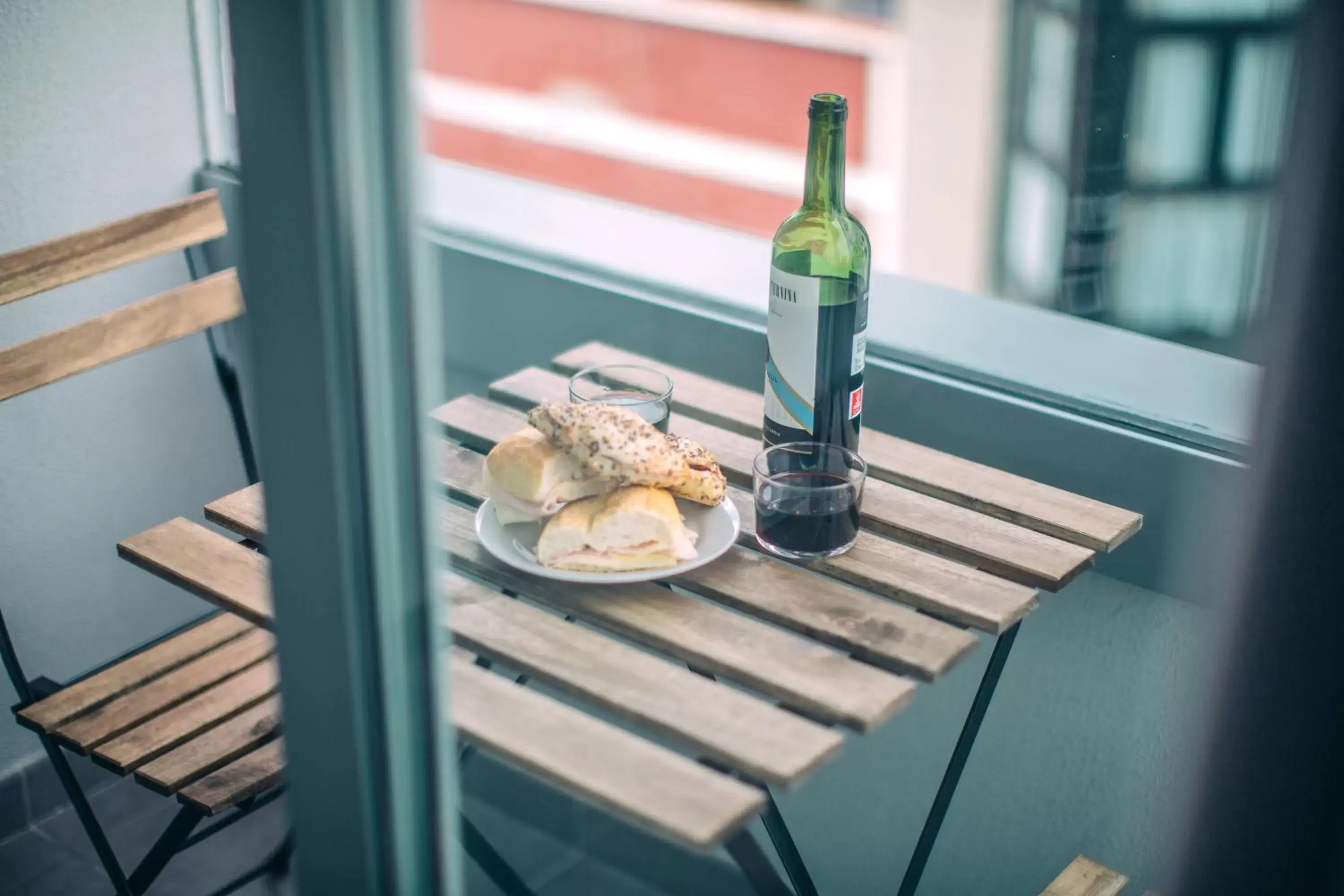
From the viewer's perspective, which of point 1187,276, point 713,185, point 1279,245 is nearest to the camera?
point 1279,245

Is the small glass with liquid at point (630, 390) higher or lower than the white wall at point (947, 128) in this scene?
higher

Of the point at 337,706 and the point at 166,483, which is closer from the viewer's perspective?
the point at 337,706

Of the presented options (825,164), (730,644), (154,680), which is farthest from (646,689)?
(154,680)

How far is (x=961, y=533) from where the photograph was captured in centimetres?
128

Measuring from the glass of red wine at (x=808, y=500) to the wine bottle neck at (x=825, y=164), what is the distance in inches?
8.8

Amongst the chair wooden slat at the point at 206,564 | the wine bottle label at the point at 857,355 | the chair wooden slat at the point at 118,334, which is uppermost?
the wine bottle label at the point at 857,355

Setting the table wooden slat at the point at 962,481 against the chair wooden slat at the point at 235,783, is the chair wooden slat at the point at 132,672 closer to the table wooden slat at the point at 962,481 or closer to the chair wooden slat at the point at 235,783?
the chair wooden slat at the point at 235,783

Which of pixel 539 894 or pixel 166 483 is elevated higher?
pixel 166 483

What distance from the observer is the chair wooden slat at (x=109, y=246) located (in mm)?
1581

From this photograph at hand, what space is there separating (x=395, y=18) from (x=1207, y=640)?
1.67 ft

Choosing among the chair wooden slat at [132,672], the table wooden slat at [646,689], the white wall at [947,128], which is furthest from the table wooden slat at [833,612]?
the white wall at [947,128]

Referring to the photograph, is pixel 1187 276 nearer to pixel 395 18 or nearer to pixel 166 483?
pixel 166 483

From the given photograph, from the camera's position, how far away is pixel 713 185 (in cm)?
1541

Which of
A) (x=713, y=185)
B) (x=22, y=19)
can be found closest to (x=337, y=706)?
(x=22, y=19)
